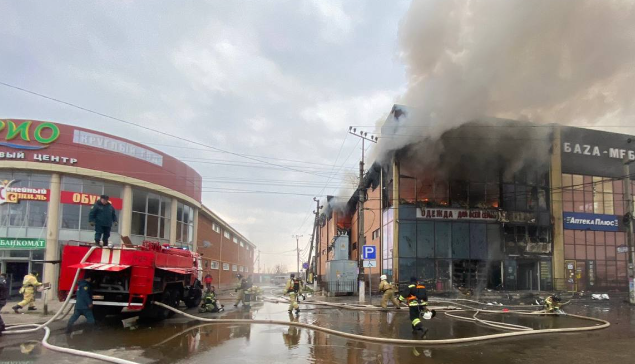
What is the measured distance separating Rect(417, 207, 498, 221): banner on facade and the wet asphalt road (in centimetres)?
1167

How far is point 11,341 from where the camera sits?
832 centimetres

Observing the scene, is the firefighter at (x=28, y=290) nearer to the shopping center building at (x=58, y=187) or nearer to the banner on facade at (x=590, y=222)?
the shopping center building at (x=58, y=187)

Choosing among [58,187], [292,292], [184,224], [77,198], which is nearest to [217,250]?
[184,224]

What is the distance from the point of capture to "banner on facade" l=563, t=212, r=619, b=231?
25.2 metres

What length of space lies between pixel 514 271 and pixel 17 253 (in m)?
24.6

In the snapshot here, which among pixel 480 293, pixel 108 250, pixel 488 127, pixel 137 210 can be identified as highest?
pixel 488 127

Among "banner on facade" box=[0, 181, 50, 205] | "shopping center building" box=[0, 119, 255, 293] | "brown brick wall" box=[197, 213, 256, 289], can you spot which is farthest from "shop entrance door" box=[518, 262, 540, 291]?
"banner on facade" box=[0, 181, 50, 205]

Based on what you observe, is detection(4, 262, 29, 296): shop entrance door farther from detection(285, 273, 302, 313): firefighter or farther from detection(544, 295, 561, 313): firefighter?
detection(544, 295, 561, 313): firefighter

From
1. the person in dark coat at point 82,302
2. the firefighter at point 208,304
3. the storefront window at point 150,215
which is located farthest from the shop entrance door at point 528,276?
the person in dark coat at point 82,302

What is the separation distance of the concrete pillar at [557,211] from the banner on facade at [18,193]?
26139mm

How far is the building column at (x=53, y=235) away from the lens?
20.0 m

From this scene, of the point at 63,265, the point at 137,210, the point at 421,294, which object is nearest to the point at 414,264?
the point at 421,294

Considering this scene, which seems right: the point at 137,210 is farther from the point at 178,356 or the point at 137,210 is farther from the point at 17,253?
the point at 178,356

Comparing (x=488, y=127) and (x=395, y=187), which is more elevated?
(x=488, y=127)
